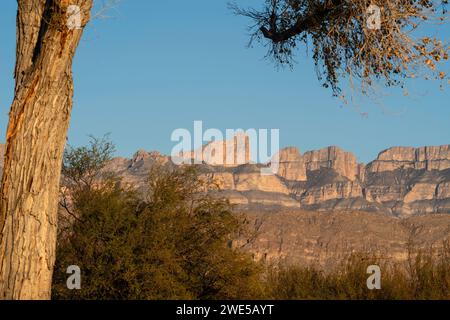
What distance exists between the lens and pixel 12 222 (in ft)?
25.9

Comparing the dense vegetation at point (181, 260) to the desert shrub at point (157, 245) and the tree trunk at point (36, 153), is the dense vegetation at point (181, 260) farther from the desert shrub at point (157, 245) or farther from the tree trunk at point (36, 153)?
the tree trunk at point (36, 153)

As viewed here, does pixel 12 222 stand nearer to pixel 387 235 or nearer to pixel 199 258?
pixel 199 258

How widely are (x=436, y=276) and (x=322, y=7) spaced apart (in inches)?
212

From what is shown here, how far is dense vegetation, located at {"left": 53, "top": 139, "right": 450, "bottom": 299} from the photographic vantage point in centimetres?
1252

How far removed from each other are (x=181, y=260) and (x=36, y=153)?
230 inches

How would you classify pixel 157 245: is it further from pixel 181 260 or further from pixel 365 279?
pixel 365 279

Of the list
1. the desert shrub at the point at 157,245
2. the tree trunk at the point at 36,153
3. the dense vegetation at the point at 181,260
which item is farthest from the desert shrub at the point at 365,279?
the tree trunk at the point at 36,153

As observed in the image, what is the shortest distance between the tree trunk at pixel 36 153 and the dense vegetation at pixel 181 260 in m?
4.47

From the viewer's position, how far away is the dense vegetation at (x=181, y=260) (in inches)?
493

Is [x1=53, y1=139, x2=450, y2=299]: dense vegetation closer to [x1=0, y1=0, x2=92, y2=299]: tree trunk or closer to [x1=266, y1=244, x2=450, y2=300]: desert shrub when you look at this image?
[x1=266, y1=244, x2=450, y2=300]: desert shrub

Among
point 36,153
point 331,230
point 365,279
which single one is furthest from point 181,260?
point 331,230

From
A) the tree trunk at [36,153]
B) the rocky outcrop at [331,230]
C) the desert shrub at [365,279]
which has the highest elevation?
the rocky outcrop at [331,230]

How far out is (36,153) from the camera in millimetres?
8008
